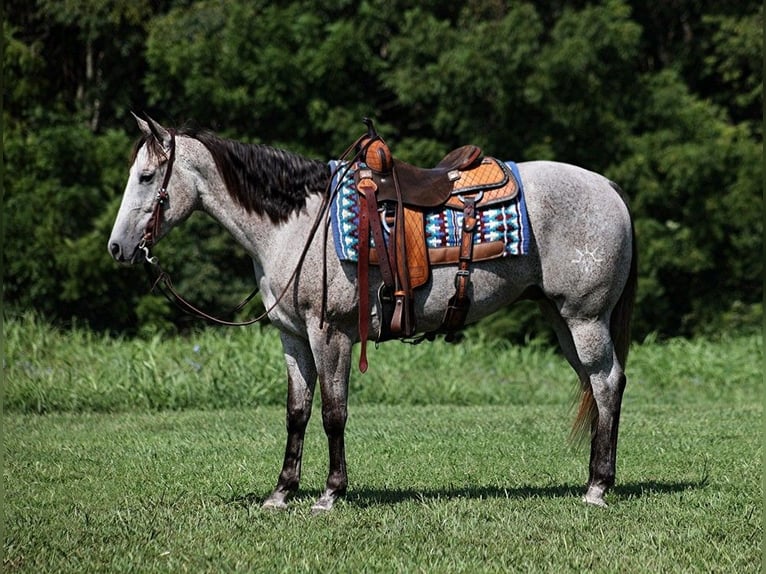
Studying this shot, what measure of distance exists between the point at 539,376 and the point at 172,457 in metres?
5.98

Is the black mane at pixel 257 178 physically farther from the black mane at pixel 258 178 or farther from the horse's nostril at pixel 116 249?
the horse's nostril at pixel 116 249

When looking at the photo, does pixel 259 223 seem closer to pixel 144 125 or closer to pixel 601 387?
pixel 144 125

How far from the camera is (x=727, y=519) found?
5727 millimetres

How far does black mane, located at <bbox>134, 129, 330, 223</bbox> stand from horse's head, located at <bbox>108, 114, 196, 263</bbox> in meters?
0.18

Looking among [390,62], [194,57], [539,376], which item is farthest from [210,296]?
[539,376]

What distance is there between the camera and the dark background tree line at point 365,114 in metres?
16.2

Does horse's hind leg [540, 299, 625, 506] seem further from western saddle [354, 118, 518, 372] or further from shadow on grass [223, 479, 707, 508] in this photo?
western saddle [354, 118, 518, 372]

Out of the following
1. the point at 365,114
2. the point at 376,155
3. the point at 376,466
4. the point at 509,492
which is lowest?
the point at 376,466

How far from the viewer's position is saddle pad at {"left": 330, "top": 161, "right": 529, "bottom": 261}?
5953 millimetres

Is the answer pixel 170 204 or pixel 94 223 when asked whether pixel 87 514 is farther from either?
pixel 94 223

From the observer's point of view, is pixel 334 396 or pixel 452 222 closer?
pixel 334 396

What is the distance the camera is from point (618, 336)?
21.4 ft

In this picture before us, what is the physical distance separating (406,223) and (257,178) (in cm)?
85

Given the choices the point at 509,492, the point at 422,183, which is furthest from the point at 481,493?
the point at 422,183
